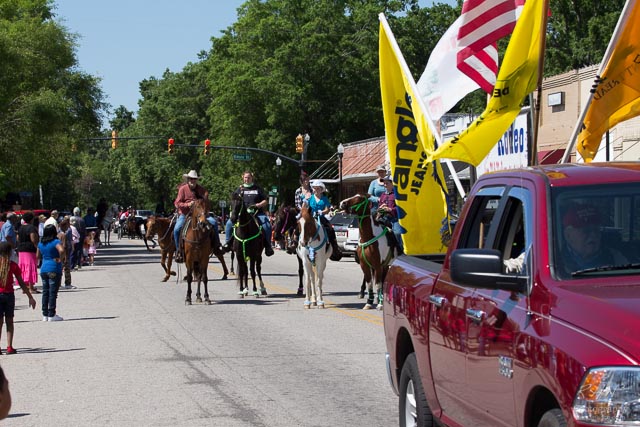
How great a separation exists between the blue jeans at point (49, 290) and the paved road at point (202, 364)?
327 millimetres

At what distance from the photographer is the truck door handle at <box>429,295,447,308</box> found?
Result: 672 cm

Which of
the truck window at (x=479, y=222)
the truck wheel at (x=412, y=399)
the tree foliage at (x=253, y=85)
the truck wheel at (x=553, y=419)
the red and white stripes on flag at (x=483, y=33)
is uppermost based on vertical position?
the tree foliage at (x=253, y=85)

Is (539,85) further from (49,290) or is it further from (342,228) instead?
(342,228)

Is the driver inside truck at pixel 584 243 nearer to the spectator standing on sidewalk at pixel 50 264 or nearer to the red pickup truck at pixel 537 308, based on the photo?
the red pickup truck at pixel 537 308

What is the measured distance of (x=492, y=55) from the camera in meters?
12.2

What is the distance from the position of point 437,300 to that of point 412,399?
119 centimetres

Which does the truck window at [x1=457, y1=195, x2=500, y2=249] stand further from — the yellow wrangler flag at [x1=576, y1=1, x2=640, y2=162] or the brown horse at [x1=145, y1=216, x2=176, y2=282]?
the brown horse at [x1=145, y1=216, x2=176, y2=282]

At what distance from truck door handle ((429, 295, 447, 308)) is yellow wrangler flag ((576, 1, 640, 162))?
3875 mm

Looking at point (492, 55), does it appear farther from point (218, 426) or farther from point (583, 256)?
point (583, 256)

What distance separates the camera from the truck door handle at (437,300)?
22.0 feet

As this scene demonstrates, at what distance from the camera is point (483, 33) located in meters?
12.0

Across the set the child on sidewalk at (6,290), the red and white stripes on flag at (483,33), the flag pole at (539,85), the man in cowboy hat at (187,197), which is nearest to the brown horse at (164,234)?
the man in cowboy hat at (187,197)

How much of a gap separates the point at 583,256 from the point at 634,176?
2.65 feet

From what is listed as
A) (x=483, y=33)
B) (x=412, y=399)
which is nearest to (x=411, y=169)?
→ (x=483, y=33)
